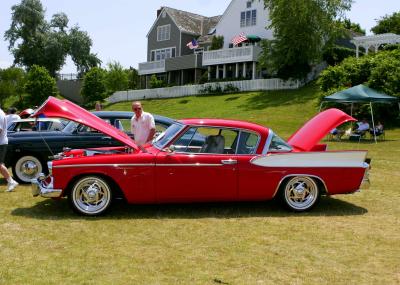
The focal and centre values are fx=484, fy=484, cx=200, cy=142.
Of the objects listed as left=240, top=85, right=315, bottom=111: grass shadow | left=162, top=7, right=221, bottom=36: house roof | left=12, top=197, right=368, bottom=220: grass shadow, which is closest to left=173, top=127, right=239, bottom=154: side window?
left=12, top=197, right=368, bottom=220: grass shadow

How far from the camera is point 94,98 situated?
51125 millimetres

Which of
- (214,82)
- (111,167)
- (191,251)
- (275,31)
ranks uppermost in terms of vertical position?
(275,31)

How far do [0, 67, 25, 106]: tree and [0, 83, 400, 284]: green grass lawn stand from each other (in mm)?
53055

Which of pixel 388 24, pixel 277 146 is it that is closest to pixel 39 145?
pixel 277 146

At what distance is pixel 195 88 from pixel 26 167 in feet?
118

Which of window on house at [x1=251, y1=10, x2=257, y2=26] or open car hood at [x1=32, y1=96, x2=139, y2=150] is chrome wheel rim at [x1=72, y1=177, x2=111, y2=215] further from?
window on house at [x1=251, y1=10, x2=257, y2=26]

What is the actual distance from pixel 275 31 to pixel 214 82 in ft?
23.4

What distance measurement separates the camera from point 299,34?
39531mm

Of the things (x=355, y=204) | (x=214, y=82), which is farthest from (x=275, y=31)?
(x=355, y=204)

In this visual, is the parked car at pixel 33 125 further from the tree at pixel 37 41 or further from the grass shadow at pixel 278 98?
the tree at pixel 37 41

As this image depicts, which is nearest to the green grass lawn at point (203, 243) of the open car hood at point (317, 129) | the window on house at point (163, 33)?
the open car hood at point (317, 129)

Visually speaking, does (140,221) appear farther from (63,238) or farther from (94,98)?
(94,98)

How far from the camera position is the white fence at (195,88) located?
133ft

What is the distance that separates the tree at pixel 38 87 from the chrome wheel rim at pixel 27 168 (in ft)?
143
